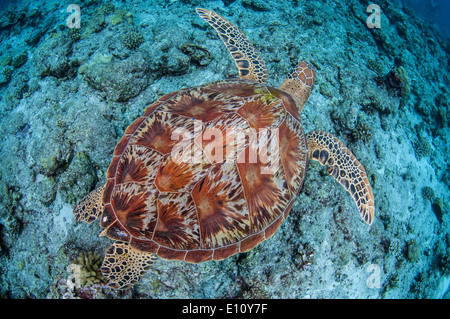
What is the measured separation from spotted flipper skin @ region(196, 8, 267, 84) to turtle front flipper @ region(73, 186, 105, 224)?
2.45m

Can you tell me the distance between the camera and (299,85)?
2824 mm

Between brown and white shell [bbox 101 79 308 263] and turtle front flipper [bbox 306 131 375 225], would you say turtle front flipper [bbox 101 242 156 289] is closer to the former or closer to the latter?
brown and white shell [bbox 101 79 308 263]

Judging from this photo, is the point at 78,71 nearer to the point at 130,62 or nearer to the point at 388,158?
the point at 130,62

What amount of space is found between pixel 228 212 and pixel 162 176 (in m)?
0.67

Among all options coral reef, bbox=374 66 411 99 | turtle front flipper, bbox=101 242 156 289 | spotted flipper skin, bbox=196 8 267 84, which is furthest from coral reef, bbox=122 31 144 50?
coral reef, bbox=374 66 411 99

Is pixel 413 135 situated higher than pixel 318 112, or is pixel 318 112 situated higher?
pixel 318 112

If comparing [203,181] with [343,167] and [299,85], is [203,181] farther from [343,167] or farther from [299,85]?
[299,85]

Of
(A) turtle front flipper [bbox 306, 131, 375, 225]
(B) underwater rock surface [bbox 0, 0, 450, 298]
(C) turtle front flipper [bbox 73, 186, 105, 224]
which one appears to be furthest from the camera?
(A) turtle front flipper [bbox 306, 131, 375, 225]

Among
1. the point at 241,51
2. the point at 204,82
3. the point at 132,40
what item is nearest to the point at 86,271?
the point at 204,82

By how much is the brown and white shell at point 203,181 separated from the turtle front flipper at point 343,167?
2.41 ft

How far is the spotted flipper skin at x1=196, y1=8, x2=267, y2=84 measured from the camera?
3.05 metres

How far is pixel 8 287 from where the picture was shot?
2.69m

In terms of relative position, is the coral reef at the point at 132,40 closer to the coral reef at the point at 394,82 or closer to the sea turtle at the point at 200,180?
the sea turtle at the point at 200,180
